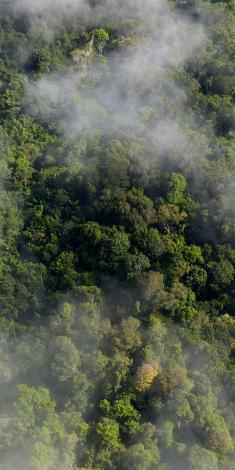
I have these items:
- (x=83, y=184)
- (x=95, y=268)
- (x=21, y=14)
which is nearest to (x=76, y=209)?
(x=83, y=184)

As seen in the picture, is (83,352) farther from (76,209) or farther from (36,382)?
(76,209)

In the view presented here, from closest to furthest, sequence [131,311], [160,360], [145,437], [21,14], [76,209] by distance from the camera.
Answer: [145,437], [160,360], [131,311], [76,209], [21,14]

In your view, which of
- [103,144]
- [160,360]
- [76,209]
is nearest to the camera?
[160,360]

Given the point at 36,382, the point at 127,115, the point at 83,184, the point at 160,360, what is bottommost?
the point at 36,382

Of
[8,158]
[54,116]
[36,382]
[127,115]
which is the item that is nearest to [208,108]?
[127,115]

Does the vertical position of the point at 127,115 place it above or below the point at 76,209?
above

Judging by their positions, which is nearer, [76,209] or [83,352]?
[83,352]

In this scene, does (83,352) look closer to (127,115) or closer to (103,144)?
(103,144)
